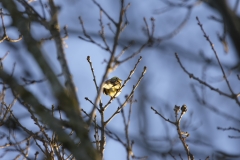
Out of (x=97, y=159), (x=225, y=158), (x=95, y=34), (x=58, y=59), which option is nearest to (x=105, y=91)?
(x=95, y=34)

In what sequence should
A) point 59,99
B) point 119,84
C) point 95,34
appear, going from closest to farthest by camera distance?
point 59,99
point 119,84
point 95,34

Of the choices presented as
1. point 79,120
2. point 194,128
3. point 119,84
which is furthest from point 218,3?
point 194,128

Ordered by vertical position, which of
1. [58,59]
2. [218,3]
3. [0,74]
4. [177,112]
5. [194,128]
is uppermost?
[58,59]

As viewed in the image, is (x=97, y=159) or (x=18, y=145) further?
(x=18, y=145)

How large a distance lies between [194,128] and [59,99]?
13.6 ft

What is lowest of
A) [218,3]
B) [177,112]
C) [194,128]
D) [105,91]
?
[218,3]

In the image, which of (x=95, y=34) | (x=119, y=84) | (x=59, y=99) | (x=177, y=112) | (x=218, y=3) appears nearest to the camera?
(x=59, y=99)

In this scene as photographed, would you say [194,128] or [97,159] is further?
[194,128]

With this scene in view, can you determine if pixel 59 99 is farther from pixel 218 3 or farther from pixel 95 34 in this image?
pixel 95 34

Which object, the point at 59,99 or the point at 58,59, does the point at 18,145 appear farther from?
the point at 59,99

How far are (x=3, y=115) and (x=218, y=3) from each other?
2.45 meters

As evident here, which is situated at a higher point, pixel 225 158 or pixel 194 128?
pixel 194 128

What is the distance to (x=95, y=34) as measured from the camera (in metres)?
3.97

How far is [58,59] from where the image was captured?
5156mm
